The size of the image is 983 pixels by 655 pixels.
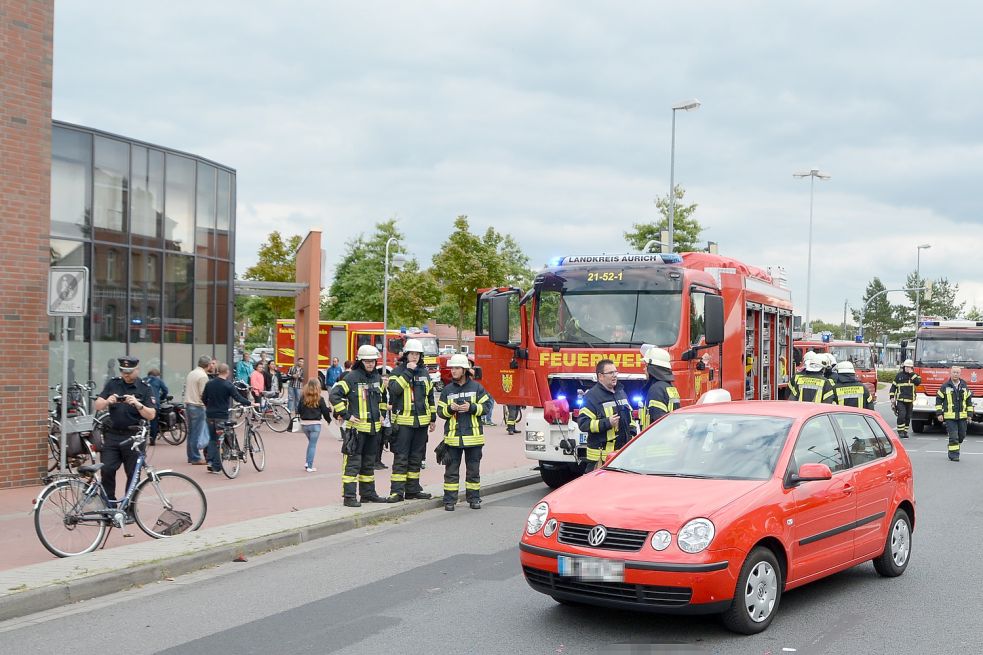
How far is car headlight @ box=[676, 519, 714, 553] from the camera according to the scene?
5805 millimetres

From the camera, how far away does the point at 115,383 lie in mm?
9586

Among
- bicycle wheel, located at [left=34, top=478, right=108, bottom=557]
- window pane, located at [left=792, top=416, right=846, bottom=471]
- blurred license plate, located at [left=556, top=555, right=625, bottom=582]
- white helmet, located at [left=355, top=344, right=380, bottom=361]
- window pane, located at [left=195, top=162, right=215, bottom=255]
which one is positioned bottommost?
bicycle wheel, located at [left=34, top=478, right=108, bottom=557]

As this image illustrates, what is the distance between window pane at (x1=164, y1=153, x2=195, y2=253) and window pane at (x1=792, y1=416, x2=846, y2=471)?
17.9m

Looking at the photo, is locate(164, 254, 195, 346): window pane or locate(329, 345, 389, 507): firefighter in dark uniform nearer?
locate(329, 345, 389, 507): firefighter in dark uniform

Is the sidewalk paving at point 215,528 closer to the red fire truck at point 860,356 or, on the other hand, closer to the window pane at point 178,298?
the window pane at point 178,298

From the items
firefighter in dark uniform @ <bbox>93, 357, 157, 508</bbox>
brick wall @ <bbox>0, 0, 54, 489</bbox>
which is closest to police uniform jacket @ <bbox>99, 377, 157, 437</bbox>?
firefighter in dark uniform @ <bbox>93, 357, 157, 508</bbox>

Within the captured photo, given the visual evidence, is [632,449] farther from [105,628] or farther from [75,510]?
[75,510]

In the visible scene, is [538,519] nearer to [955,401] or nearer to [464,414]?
[464,414]

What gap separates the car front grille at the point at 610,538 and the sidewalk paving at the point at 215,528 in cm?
374

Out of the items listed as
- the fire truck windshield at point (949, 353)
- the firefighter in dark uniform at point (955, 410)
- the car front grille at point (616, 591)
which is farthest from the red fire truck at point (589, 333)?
the fire truck windshield at point (949, 353)

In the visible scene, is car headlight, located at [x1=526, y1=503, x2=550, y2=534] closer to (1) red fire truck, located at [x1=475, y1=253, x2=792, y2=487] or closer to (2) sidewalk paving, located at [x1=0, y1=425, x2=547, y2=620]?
(2) sidewalk paving, located at [x1=0, y1=425, x2=547, y2=620]

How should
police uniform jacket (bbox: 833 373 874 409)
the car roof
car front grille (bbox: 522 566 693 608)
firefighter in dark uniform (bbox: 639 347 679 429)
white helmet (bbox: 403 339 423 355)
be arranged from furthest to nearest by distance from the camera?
police uniform jacket (bbox: 833 373 874 409), white helmet (bbox: 403 339 423 355), firefighter in dark uniform (bbox: 639 347 679 429), the car roof, car front grille (bbox: 522 566 693 608)

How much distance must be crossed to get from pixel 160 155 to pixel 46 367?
9.94 metres

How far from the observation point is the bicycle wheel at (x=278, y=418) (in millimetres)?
23453
